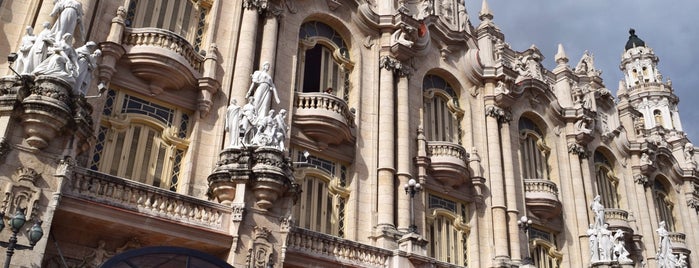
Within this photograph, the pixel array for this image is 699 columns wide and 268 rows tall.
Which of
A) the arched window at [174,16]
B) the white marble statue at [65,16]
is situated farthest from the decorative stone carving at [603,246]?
the white marble statue at [65,16]

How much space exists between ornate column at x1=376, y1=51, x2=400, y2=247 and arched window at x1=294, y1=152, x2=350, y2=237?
1.35 meters

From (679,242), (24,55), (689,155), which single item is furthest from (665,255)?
(24,55)

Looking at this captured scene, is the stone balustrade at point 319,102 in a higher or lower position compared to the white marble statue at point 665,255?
higher

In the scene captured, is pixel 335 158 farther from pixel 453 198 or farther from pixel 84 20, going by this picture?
pixel 84 20

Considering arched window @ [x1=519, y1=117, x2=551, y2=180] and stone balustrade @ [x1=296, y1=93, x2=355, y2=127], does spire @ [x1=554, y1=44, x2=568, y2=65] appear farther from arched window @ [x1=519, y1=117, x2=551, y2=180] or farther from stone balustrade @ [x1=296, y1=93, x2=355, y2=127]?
stone balustrade @ [x1=296, y1=93, x2=355, y2=127]

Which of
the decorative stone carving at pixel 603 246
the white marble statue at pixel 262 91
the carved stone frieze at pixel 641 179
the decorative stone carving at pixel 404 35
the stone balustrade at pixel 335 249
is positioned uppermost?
the decorative stone carving at pixel 404 35

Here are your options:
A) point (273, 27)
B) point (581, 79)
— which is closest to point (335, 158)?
point (273, 27)

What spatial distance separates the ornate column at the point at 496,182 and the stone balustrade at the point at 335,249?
7.22 metres

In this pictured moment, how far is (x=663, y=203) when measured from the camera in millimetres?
40531

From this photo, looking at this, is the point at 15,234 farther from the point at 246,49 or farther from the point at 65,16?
the point at 246,49

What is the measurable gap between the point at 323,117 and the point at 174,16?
6.22 metres

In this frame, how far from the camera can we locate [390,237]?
22.4 meters

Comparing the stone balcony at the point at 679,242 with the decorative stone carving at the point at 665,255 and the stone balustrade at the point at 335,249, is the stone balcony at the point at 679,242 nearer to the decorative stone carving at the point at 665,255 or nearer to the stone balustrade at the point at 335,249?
the decorative stone carving at the point at 665,255

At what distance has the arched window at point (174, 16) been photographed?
21281mm
